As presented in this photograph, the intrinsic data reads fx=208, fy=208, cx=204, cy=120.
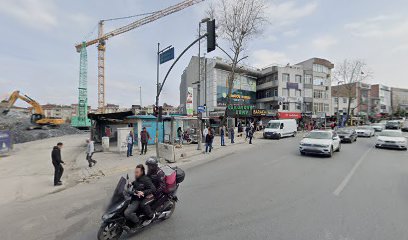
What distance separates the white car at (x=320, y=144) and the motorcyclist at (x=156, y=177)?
31.8ft

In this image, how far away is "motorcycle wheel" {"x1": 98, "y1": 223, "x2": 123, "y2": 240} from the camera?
357 cm

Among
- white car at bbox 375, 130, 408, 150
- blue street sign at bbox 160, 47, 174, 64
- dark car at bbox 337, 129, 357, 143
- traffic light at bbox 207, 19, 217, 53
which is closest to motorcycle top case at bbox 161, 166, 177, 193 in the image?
traffic light at bbox 207, 19, 217, 53

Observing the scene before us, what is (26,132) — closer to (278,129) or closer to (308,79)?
(278,129)

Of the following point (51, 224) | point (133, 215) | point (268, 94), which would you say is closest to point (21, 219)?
point (51, 224)

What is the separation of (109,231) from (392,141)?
17814 millimetres

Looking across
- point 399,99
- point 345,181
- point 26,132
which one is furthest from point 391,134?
point 399,99

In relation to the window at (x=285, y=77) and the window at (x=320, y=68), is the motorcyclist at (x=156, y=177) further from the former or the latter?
the window at (x=320, y=68)

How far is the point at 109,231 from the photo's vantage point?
12.0 feet

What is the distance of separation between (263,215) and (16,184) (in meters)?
8.95

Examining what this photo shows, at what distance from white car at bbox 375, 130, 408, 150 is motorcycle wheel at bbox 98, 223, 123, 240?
57.9ft

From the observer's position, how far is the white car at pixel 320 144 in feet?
36.1

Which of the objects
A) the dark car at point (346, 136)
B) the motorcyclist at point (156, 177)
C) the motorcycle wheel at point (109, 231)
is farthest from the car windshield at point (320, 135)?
the motorcycle wheel at point (109, 231)

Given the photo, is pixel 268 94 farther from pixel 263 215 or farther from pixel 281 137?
pixel 263 215

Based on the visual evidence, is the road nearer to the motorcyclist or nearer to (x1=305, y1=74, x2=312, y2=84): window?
the motorcyclist
